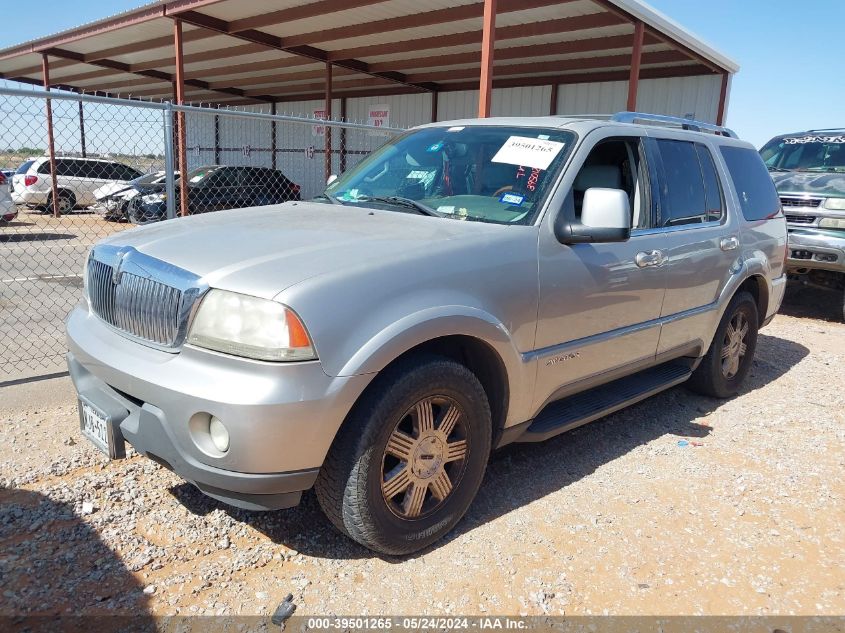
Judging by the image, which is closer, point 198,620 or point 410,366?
point 198,620

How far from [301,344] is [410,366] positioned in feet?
1.68

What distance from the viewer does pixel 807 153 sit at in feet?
30.2

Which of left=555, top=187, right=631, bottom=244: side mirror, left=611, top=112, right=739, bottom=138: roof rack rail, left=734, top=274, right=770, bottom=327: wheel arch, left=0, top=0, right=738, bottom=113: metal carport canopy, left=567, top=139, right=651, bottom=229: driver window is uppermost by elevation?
left=0, top=0, right=738, bottom=113: metal carport canopy

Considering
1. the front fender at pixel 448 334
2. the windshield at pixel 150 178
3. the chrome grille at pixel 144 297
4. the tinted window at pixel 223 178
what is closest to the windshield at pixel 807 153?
the front fender at pixel 448 334

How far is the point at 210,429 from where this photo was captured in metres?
2.37

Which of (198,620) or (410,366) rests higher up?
(410,366)

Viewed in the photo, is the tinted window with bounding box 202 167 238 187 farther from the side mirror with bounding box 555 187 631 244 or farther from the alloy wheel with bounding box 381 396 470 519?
the alloy wheel with bounding box 381 396 470 519

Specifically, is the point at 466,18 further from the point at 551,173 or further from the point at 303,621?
the point at 303,621

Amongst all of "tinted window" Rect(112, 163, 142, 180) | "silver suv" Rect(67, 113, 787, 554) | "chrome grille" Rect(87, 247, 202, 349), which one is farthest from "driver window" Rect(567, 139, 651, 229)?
"tinted window" Rect(112, 163, 142, 180)

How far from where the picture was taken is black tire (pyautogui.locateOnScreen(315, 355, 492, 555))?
252cm

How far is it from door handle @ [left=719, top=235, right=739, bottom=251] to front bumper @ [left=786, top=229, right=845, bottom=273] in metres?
3.99

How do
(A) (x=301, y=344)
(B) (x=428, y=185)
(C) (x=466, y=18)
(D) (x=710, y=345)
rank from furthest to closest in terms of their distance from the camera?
(C) (x=466, y=18)
(D) (x=710, y=345)
(B) (x=428, y=185)
(A) (x=301, y=344)

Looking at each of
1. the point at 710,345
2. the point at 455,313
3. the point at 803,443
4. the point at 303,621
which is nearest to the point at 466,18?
the point at 710,345

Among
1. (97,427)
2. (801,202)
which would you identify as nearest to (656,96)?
(801,202)
